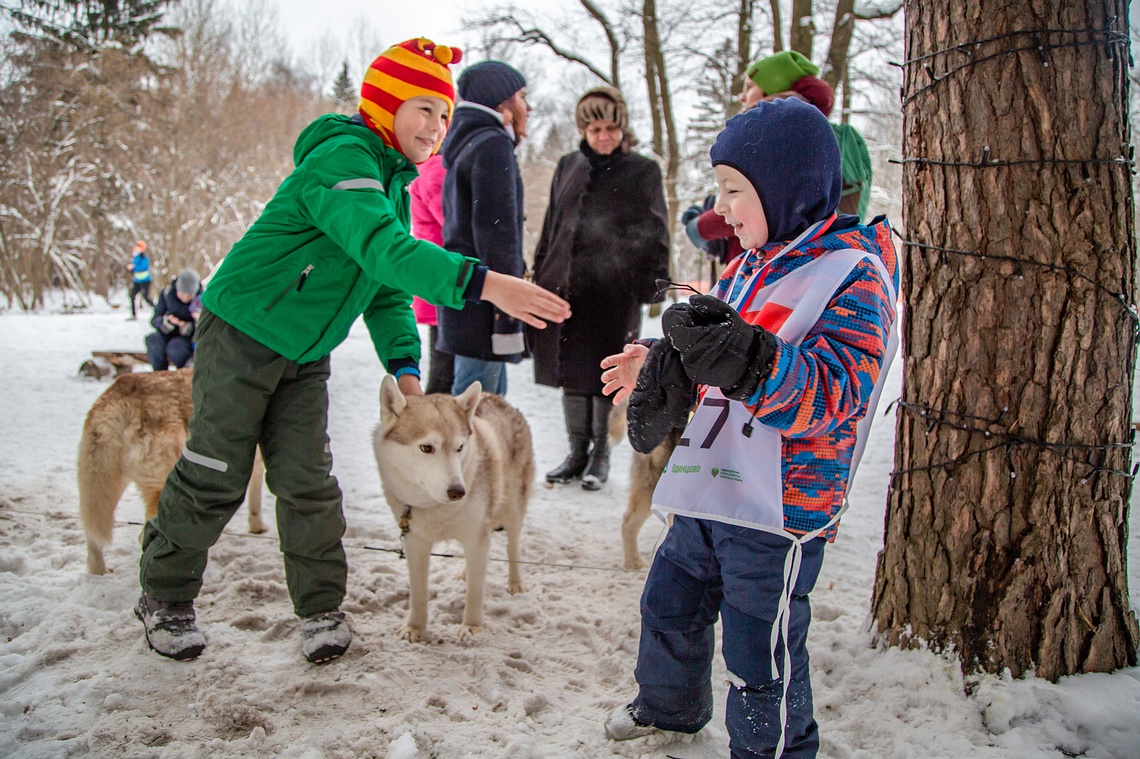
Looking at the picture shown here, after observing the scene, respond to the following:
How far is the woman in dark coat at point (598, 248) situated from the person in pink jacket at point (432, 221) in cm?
63

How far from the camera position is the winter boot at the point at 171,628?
2430mm

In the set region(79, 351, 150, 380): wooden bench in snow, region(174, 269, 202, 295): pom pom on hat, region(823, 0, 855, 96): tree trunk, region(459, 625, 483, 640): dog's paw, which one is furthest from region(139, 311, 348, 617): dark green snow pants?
region(823, 0, 855, 96): tree trunk

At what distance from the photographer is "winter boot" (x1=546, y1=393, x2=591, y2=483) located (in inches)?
183

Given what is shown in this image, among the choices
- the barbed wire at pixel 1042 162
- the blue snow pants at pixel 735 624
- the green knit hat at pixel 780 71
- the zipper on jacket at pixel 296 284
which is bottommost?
the blue snow pants at pixel 735 624

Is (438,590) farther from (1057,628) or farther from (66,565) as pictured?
(1057,628)

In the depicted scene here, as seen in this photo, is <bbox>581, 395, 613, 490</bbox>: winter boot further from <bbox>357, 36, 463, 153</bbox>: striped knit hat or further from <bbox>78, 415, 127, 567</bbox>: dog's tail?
<bbox>78, 415, 127, 567</bbox>: dog's tail

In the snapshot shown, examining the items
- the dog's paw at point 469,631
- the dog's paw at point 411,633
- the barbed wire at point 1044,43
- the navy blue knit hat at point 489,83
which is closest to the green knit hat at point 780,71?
the navy blue knit hat at point 489,83

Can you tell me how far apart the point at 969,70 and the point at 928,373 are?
920mm

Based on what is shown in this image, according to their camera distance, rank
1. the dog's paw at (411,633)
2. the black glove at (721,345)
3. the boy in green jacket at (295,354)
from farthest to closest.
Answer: the dog's paw at (411,633), the boy in green jacket at (295,354), the black glove at (721,345)

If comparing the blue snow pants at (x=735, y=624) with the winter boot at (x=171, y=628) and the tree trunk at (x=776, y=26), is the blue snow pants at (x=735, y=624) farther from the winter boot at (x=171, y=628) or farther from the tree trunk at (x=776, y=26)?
the tree trunk at (x=776, y=26)

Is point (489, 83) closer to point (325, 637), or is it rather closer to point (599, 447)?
point (599, 447)

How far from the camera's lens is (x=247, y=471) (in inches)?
100

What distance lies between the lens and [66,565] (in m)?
3.17

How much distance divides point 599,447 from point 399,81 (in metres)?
2.81
